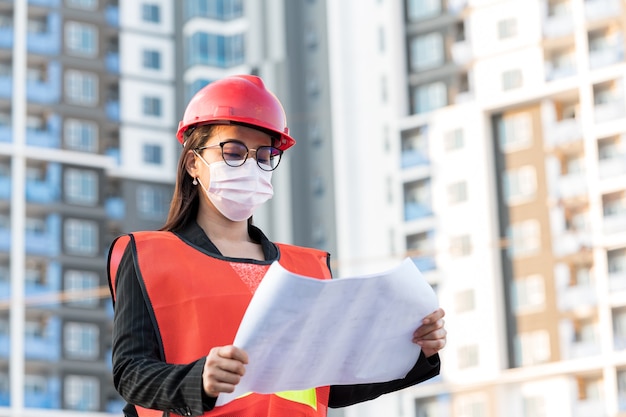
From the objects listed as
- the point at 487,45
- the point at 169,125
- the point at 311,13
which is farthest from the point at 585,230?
the point at 169,125

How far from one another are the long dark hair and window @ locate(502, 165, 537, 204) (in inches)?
655

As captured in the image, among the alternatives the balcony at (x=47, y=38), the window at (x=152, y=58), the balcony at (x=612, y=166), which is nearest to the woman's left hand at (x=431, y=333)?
the balcony at (x=612, y=166)

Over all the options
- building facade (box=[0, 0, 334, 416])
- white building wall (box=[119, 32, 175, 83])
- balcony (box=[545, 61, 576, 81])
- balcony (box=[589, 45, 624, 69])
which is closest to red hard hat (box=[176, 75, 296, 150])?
balcony (box=[589, 45, 624, 69])

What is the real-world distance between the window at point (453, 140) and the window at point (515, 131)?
1.87 feet

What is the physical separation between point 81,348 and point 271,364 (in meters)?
25.9

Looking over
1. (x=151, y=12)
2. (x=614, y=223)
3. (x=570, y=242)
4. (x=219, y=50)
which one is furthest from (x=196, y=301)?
(x=151, y=12)

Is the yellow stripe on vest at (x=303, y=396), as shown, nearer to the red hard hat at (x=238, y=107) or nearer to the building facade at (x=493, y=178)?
the red hard hat at (x=238, y=107)

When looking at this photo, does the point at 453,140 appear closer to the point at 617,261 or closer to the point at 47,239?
the point at 617,261

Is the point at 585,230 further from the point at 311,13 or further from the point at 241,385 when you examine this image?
the point at 241,385

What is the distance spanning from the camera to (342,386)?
1.78 metres

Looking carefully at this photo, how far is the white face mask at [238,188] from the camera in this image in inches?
69.2

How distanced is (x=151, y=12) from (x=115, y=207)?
3.65 metres

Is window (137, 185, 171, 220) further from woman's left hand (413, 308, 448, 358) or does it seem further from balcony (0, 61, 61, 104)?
woman's left hand (413, 308, 448, 358)

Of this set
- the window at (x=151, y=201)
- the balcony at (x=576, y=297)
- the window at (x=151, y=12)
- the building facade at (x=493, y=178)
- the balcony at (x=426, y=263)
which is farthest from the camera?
the window at (x=151, y=201)
